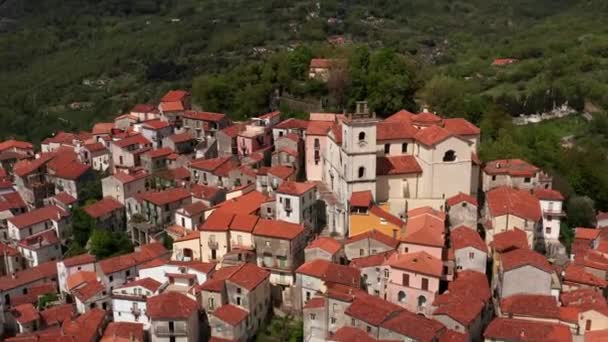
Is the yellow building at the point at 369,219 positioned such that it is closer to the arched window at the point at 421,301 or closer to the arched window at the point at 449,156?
Answer: the arched window at the point at 421,301

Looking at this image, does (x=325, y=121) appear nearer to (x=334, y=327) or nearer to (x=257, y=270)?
(x=257, y=270)

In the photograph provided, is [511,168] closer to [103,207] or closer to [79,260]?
[79,260]

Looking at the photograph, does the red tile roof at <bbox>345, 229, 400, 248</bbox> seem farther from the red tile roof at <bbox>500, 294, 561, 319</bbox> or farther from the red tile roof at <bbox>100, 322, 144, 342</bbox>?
the red tile roof at <bbox>100, 322, 144, 342</bbox>

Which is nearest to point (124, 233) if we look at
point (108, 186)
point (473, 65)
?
point (108, 186)

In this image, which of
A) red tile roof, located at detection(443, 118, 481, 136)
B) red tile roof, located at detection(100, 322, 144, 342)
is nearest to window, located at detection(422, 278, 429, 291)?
red tile roof, located at detection(443, 118, 481, 136)

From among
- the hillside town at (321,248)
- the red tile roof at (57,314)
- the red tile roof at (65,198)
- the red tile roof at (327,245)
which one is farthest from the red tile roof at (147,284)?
the red tile roof at (65,198)
